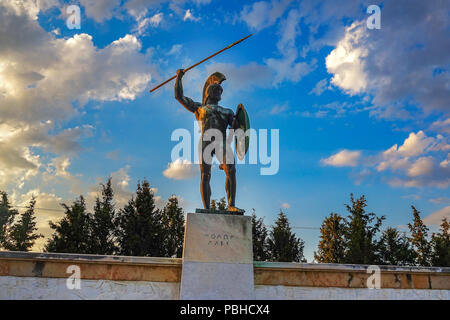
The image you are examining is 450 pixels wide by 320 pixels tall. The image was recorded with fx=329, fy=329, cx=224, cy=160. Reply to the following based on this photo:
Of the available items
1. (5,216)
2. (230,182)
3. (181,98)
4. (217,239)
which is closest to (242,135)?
(230,182)

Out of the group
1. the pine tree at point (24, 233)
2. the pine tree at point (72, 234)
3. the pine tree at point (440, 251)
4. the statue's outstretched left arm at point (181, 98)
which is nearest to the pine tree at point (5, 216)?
the pine tree at point (24, 233)

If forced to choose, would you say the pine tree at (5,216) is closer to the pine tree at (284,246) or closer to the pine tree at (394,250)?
the pine tree at (284,246)

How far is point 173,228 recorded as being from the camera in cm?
3014

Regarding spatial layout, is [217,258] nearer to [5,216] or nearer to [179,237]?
[179,237]

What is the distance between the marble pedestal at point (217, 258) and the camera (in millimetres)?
5755

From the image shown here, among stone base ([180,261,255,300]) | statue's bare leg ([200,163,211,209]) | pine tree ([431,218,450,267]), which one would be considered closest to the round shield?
statue's bare leg ([200,163,211,209])

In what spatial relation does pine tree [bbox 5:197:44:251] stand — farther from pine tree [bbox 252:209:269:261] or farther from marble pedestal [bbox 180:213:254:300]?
marble pedestal [bbox 180:213:254:300]

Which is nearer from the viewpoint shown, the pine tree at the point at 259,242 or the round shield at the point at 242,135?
the round shield at the point at 242,135

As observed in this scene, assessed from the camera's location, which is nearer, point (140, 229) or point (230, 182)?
point (230, 182)

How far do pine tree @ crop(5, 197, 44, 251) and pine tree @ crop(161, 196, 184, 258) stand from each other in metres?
15.0

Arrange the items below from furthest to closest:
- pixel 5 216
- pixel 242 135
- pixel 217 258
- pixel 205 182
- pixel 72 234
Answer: pixel 5 216, pixel 72 234, pixel 242 135, pixel 205 182, pixel 217 258

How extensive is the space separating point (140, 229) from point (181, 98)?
2214 cm
